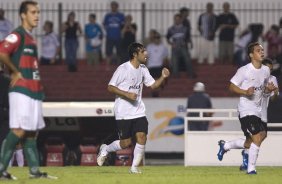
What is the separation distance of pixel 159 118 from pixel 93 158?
352 cm

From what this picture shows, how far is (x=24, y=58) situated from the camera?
1661 centimetres

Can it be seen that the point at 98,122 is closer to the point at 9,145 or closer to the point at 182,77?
the point at 182,77

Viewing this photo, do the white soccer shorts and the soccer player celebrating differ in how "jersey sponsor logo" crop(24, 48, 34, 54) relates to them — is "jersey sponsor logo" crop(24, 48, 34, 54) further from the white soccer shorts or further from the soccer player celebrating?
the white soccer shorts

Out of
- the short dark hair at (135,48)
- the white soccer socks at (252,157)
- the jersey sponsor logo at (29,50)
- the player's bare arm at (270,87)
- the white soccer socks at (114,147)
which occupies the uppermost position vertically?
the jersey sponsor logo at (29,50)

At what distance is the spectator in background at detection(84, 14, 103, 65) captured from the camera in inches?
1329

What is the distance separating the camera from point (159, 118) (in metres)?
31.3

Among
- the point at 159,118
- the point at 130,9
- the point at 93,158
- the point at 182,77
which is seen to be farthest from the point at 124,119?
the point at 130,9

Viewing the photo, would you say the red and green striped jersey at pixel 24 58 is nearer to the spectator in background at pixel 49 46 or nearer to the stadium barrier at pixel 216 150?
the stadium barrier at pixel 216 150

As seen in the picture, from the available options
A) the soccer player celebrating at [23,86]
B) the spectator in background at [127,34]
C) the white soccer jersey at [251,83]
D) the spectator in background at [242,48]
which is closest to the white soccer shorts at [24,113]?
the soccer player celebrating at [23,86]

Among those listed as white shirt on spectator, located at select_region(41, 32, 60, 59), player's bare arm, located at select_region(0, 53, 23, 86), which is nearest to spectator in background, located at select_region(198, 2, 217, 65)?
white shirt on spectator, located at select_region(41, 32, 60, 59)

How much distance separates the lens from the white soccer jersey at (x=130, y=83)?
808 inches

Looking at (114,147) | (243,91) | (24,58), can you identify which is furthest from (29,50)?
(114,147)

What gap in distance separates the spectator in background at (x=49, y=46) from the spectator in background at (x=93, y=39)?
0.80m

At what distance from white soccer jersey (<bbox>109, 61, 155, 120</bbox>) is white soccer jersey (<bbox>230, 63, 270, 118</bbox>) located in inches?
57.2
